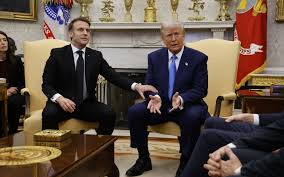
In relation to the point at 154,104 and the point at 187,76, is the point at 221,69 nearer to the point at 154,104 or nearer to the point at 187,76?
the point at 187,76

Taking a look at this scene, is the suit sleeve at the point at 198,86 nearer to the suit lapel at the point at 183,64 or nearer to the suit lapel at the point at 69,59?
the suit lapel at the point at 183,64

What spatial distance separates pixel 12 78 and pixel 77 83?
89 cm

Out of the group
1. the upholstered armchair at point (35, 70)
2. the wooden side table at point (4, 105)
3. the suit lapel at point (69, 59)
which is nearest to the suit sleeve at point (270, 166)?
the suit lapel at point (69, 59)

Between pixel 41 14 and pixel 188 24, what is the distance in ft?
6.55

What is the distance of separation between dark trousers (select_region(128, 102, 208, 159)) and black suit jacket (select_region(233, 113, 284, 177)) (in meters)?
0.87

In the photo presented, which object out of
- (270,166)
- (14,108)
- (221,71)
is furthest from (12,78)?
(270,166)

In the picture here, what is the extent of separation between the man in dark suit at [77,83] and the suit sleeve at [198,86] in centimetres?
30

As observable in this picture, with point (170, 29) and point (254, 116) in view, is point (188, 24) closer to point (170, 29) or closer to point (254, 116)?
point (170, 29)

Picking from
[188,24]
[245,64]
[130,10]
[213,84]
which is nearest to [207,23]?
[188,24]

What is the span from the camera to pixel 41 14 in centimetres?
526

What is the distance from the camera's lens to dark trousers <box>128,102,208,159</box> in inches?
107

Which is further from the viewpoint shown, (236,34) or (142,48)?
(142,48)

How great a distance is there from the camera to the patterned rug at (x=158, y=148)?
3508mm

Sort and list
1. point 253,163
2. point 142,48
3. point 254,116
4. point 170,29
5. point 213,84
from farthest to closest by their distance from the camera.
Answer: point 142,48 < point 213,84 < point 170,29 < point 254,116 < point 253,163
